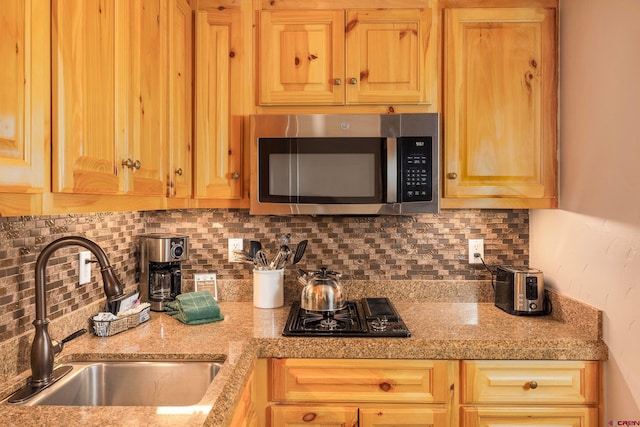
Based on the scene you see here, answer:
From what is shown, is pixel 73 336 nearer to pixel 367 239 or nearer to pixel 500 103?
pixel 367 239

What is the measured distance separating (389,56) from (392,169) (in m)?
0.46

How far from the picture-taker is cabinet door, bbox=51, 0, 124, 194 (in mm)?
979

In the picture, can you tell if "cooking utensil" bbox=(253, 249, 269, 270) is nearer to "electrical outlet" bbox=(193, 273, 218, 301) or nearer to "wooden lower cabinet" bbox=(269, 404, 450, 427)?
"electrical outlet" bbox=(193, 273, 218, 301)

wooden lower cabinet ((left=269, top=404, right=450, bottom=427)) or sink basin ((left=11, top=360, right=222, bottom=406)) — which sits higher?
sink basin ((left=11, top=360, right=222, bottom=406))

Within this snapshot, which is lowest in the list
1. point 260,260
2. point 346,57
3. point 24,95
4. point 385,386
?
point 385,386

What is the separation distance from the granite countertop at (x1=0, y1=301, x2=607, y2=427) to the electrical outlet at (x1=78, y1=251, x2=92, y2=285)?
199mm

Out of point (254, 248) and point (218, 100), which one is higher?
point (218, 100)

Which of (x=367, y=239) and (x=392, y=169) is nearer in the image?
(x=392, y=169)

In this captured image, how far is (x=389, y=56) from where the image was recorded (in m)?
1.89

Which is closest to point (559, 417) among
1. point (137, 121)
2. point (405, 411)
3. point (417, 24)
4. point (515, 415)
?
point (515, 415)

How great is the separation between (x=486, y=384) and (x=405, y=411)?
0.29m

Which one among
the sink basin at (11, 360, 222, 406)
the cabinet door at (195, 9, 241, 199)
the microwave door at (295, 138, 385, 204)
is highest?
the cabinet door at (195, 9, 241, 199)

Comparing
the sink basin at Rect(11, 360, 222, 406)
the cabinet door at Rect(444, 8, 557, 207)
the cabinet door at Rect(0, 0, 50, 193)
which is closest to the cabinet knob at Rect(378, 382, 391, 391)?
the sink basin at Rect(11, 360, 222, 406)

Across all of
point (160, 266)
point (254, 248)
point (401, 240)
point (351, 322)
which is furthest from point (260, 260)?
point (401, 240)
